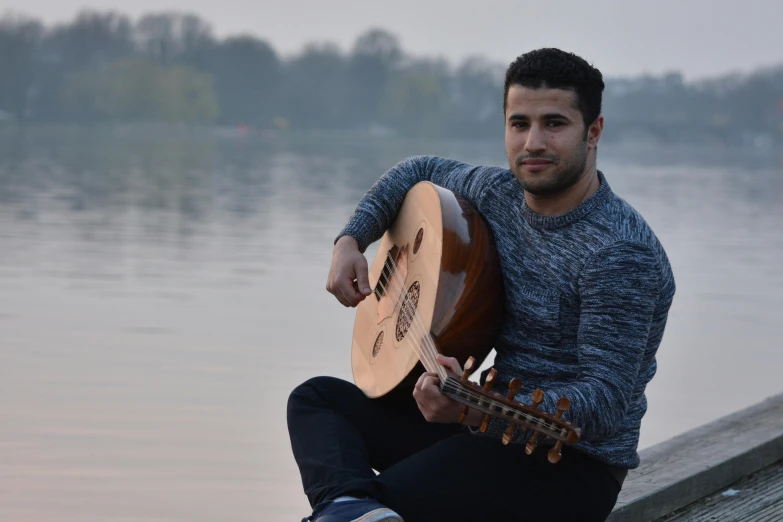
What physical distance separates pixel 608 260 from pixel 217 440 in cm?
293

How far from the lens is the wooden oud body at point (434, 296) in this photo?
264 centimetres

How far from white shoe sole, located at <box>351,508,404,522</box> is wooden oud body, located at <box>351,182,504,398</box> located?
34 centimetres

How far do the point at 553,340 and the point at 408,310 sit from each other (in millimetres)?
394

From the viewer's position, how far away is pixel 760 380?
277 inches

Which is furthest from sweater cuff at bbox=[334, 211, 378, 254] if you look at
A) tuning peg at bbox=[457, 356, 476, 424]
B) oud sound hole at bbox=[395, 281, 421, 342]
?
tuning peg at bbox=[457, 356, 476, 424]

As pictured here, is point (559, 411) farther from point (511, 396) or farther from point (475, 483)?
point (475, 483)

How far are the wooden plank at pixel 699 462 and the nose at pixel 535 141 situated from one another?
3.27 ft

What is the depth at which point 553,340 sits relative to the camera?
8.52 feet

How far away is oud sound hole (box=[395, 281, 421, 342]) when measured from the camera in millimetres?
2801

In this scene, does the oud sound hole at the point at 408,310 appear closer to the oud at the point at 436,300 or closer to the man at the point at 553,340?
the oud at the point at 436,300

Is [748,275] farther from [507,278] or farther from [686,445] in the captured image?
[507,278]

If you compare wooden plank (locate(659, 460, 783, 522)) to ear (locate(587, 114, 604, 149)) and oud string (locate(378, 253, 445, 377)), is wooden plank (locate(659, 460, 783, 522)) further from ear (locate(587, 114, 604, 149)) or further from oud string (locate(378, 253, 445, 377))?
ear (locate(587, 114, 604, 149))

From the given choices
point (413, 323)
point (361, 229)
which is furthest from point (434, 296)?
point (361, 229)

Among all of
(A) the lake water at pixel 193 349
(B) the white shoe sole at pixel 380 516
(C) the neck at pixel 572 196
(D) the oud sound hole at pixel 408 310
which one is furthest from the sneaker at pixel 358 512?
(A) the lake water at pixel 193 349
